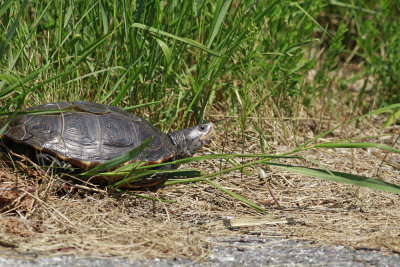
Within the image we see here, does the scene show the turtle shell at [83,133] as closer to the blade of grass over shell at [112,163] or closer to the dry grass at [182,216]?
the blade of grass over shell at [112,163]

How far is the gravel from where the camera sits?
1842 millimetres

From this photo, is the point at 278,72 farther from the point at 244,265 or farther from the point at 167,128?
the point at 244,265

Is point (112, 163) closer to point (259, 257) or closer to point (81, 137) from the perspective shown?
point (81, 137)

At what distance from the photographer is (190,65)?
3980 millimetres

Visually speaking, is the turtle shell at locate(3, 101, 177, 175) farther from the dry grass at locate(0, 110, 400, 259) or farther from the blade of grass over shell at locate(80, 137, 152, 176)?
the dry grass at locate(0, 110, 400, 259)

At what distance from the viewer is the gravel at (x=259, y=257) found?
1842 millimetres

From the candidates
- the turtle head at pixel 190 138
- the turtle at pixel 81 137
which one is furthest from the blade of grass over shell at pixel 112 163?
the turtle head at pixel 190 138

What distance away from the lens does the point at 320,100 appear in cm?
462

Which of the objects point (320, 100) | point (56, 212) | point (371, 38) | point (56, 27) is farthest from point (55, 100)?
point (371, 38)

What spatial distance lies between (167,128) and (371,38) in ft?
7.71

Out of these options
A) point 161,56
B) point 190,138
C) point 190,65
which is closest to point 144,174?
point 190,138

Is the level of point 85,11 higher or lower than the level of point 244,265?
higher

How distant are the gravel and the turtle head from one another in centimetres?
100

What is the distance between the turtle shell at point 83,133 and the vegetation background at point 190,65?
6.4 inches
